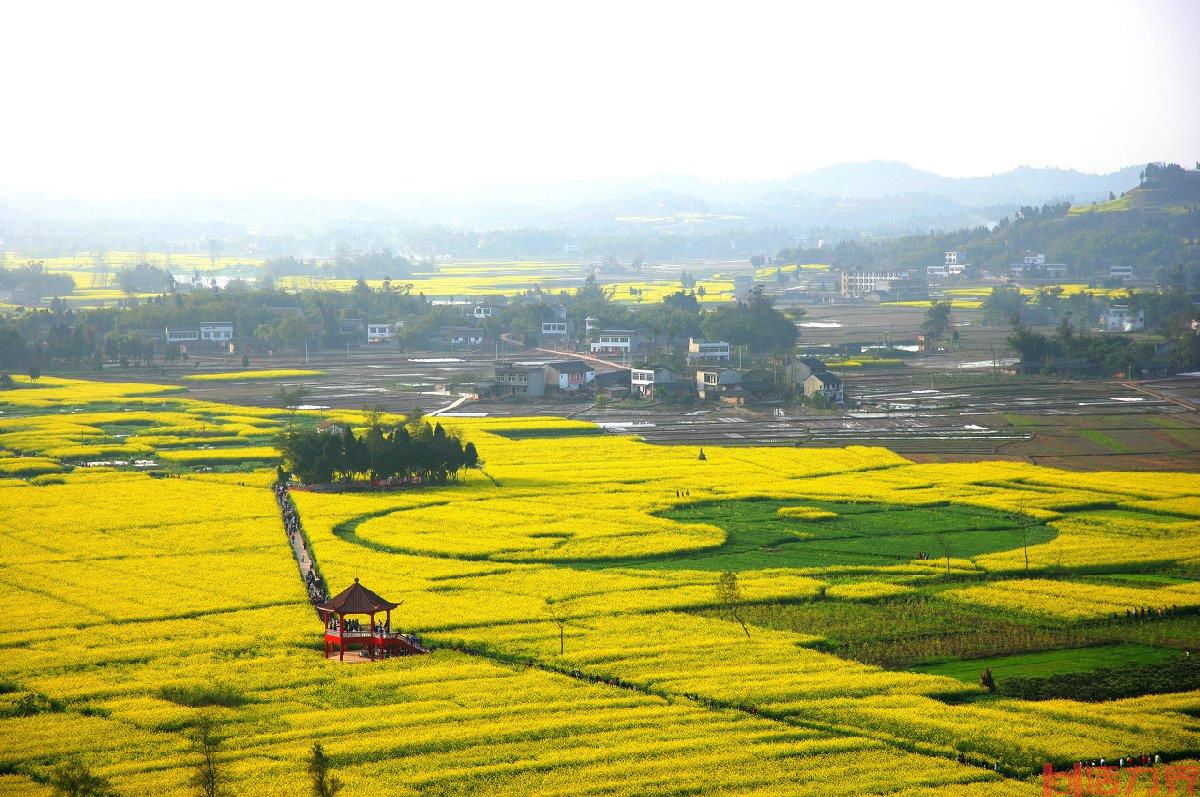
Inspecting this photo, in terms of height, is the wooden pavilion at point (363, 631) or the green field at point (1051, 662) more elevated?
the wooden pavilion at point (363, 631)

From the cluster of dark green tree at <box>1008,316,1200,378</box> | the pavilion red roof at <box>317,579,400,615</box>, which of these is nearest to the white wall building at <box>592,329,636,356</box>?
the cluster of dark green tree at <box>1008,316,1200,378</box>

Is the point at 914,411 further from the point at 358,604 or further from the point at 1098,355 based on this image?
the point at 358,604

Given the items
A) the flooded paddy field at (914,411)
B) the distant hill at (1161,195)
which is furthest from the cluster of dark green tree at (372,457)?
the distant hill at (1161,195)

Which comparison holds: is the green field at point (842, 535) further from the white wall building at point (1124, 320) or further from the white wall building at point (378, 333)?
the white wall building at point (1124, 320)

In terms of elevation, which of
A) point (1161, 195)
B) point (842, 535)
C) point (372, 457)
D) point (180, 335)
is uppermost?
point (1161, 195)

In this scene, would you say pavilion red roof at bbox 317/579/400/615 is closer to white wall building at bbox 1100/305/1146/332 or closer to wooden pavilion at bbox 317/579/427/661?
wooden pavilion at bbox 317/579/427/661

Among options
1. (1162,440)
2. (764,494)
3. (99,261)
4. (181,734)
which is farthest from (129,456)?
(99,261)

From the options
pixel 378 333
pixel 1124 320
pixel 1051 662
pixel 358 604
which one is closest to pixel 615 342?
pixel 378 333
